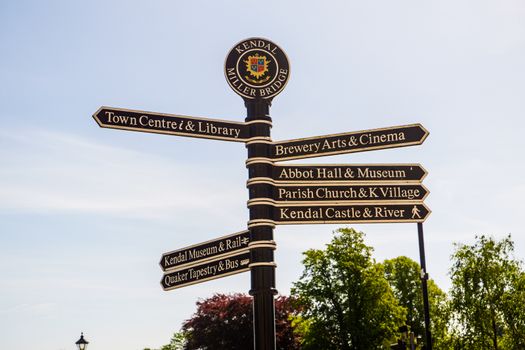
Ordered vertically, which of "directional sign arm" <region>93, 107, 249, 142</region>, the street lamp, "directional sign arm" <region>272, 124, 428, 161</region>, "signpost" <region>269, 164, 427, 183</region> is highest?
"directional sign arm" <region>93, 107, 249, 142</region>

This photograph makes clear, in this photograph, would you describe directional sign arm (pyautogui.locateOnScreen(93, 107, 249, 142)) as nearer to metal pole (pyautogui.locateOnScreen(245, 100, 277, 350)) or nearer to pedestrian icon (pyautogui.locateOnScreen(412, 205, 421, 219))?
metal pole (pyautogui.locateOnScreen(245, 100, 277, 350))

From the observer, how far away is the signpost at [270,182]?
14.6 m

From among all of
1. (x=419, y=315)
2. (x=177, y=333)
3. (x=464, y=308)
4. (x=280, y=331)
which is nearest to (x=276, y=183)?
(x=464, y=308)

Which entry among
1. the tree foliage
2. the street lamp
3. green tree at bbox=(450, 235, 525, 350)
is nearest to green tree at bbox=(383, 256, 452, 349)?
the tree foliage

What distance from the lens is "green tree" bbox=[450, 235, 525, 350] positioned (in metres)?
30.5

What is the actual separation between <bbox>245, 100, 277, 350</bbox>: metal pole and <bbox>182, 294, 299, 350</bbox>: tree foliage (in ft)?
100

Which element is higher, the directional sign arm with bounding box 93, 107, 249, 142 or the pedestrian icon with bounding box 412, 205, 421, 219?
the directional sign arm with bounding box 93, 107, 249, 142

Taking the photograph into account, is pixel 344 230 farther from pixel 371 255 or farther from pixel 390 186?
pixel 390 186

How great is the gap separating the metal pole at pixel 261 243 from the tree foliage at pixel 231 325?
30.5 metres

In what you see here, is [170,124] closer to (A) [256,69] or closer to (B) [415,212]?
(A) [256,69]

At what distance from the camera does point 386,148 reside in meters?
15.4

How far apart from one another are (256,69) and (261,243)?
420 centimetres

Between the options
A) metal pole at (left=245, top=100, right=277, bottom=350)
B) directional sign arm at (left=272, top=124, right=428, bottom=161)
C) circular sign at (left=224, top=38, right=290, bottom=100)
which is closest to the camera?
metal pole at (left=245, top=100, right=277, bottom=350)

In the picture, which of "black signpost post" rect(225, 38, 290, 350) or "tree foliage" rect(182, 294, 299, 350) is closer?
"black signpost post" rect(225, 38, 290, 350)
